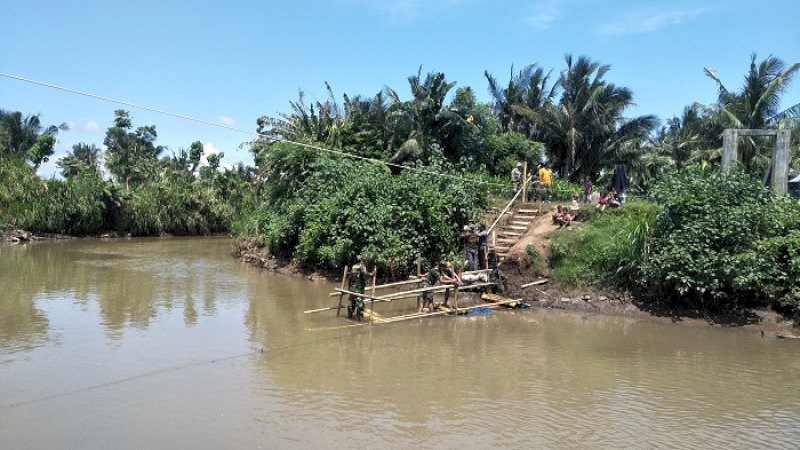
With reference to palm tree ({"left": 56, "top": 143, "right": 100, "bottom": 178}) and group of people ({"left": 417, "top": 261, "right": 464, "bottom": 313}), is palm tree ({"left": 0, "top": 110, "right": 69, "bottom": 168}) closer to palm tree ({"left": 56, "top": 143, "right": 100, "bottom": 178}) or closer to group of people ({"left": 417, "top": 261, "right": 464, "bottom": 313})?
palm tree ({"left": 56, "top": 143, "right": 100, "bottom": 178})

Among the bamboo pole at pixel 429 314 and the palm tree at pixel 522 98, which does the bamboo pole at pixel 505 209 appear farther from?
the palm tree at pixel 522 98

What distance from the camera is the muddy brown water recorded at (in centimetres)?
667

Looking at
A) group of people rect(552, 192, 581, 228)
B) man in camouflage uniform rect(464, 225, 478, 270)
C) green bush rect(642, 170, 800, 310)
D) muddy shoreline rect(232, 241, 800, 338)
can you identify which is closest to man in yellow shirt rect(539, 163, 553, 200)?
group of people rect(552, 192, 581, 228)

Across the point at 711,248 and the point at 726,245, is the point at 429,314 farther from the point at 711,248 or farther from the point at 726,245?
the point at 726,245

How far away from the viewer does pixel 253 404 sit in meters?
7.45

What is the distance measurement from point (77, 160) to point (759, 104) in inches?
2010

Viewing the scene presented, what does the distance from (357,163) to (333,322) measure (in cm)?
1007

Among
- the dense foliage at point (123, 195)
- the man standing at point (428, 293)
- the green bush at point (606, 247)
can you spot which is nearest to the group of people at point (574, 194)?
the green bush at point (606, 247)

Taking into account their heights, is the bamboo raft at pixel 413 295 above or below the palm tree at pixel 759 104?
below

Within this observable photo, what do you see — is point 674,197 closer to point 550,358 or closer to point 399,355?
point 550,358

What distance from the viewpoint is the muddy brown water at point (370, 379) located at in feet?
21.9

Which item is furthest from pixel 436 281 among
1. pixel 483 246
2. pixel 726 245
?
pixel 726 245

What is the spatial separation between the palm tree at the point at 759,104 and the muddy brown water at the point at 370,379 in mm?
17527

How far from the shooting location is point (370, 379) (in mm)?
8641
